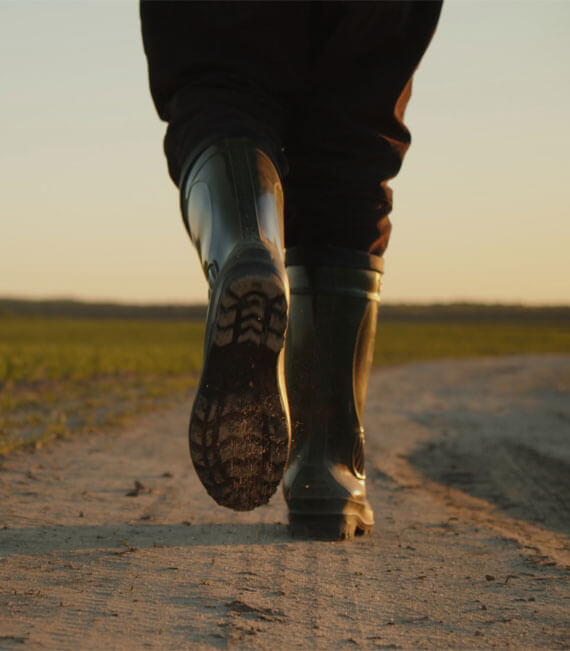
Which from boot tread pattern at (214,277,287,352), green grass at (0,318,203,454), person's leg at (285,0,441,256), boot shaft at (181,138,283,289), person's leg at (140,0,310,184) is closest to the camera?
boot tread pattern at (214,277,287,352)

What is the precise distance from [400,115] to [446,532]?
102cm

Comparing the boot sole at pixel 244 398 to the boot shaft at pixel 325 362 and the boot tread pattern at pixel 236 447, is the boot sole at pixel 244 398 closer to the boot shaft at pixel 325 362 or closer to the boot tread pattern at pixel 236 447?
the boot tread pattern at pixel 236 447

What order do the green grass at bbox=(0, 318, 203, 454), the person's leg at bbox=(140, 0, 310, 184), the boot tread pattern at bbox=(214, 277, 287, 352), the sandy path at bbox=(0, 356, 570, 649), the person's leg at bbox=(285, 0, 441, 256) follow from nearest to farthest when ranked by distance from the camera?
the sandy path at bbox=(0, 356, 570, 649) < the boot tread pattern at bbox=(214, 277, 287, 352) < the person's leg at bbox=(140, 0, 310, 184) < the person's leg at bbox=(285, 0, 441, 256) < the green grass at bbox=(0, 318, 203, 454)

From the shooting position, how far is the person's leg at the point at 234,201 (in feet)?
4.24

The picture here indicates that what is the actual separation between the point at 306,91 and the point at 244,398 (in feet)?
2.67

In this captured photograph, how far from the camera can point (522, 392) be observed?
7.77m

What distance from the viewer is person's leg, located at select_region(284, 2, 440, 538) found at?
186 centimetres

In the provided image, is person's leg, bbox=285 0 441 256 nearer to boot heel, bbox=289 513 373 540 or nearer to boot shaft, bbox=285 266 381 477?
boot shaft, bbox=285 266 381 477

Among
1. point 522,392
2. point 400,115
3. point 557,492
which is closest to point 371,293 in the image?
point 400,115

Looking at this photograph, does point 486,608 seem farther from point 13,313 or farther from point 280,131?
point 13,313

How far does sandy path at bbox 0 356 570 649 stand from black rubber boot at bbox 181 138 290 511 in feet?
0.67

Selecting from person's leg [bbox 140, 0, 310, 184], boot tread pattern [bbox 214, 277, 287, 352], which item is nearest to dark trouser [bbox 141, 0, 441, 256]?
person's leg [bbox 140, 0, 310, 184]

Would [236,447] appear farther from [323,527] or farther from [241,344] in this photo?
[323,527]

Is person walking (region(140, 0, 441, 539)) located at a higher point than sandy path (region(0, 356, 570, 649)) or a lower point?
higher
